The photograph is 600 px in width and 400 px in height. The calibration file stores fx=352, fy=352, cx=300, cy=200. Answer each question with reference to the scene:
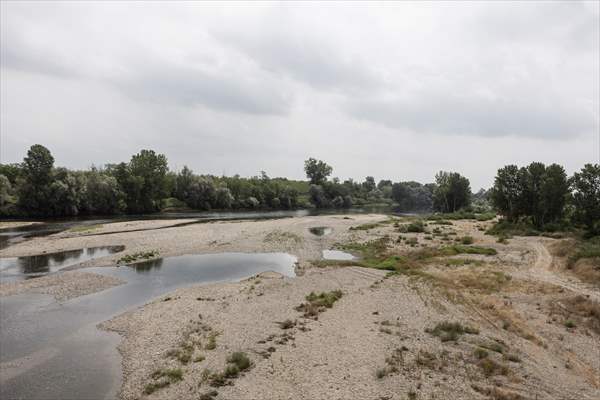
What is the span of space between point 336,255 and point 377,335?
26756 millimetres

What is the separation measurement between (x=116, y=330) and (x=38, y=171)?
3360 inches

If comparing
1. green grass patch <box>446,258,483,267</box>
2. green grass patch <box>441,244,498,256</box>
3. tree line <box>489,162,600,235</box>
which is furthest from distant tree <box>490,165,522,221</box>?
green grass patch <box>446,258,483,267</box>

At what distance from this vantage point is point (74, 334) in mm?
21156

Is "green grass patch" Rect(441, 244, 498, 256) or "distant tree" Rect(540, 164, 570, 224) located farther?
"distant tree" Rect(540, 164, 570, 224)

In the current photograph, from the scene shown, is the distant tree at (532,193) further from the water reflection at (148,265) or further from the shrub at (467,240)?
the water reflection at (148,265)

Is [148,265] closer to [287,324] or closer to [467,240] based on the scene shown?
[287,324]

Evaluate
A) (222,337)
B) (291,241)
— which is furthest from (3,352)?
(291,241)

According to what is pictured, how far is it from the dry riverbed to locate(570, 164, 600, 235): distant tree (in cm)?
1482

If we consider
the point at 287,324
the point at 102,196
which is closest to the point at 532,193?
the point at 287,324

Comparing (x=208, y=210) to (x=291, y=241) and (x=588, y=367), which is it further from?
(x=588, y=367)

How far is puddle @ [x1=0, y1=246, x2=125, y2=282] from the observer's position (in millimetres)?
34241

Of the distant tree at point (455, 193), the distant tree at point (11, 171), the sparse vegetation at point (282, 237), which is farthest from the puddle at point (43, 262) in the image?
the distant tree at point (455, 193)

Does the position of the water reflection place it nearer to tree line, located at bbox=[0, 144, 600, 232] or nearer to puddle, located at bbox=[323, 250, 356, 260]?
puddle, located at bbox=[323, 250, 356, 260]

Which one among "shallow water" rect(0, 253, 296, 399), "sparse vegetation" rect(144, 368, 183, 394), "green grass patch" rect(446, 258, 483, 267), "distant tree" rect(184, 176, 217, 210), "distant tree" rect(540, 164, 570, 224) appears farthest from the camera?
"distant tree" rect(184, 176, 217, 210)
